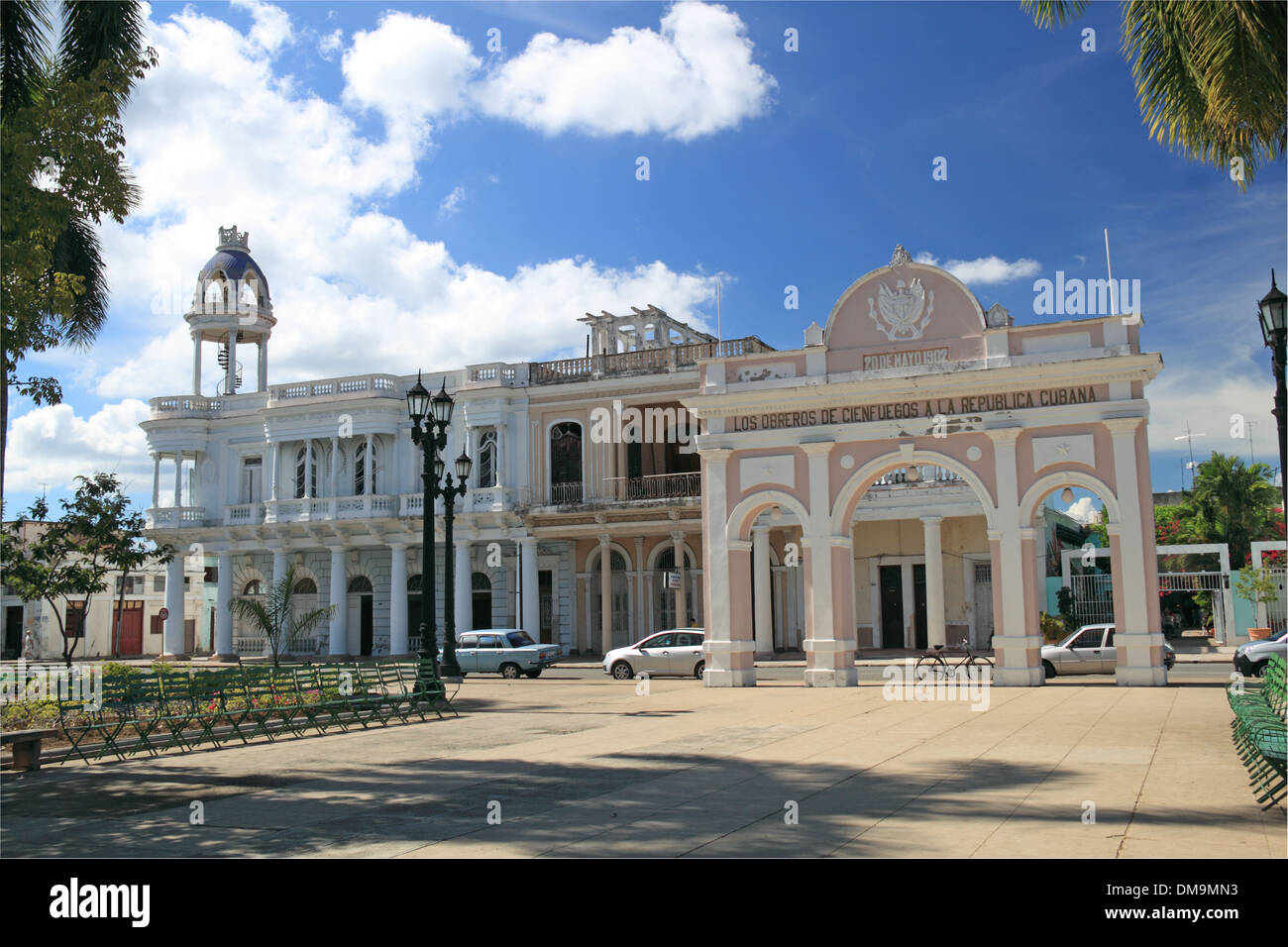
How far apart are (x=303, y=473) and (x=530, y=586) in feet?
36.3

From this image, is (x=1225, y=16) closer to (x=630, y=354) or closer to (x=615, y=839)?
(x=615, y=839)

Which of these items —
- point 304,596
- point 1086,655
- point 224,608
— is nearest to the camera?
point 1086,655

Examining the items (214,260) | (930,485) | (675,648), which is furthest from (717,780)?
(214,260)

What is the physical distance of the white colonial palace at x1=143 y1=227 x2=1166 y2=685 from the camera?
2155cm

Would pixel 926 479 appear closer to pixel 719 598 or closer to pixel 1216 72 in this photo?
pixel 719 598

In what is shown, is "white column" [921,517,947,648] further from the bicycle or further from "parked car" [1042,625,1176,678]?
"parked car" [1042,625,1176,678]

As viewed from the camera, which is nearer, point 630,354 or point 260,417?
point 630,354

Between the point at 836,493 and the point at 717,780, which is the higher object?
the point at 836,493

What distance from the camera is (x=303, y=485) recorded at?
136 ft

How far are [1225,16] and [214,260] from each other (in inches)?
1596

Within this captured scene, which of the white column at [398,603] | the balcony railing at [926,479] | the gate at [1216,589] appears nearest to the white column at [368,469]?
the white column at [398,603]

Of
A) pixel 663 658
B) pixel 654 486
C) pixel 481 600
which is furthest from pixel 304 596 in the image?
pixel 663 658

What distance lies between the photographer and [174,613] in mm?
41875

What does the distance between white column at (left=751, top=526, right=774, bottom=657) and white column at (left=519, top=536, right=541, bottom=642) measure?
25.5 feet
